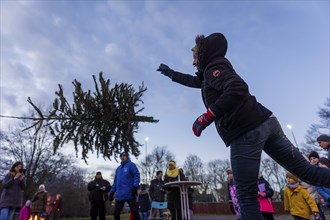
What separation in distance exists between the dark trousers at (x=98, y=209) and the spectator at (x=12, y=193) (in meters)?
2.90

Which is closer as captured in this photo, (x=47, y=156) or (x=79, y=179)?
(x=47, y=156)

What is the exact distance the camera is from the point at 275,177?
60125 millimetres

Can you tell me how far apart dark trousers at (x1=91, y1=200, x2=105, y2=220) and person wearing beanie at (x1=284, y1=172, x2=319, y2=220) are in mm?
5958

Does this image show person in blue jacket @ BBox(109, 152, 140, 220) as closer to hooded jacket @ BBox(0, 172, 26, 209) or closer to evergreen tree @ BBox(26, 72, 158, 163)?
evergreen tree @ BBox(26, 72, 158, 163)

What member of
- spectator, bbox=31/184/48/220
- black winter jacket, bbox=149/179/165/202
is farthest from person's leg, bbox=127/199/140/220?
spectator, bbox=31/184/48/220

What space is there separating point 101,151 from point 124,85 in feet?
6.54

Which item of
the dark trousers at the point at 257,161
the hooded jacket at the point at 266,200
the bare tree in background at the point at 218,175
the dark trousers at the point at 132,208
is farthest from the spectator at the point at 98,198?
the bare tree in background at the point at 218,175

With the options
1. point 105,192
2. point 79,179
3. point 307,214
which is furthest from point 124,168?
point 79,179

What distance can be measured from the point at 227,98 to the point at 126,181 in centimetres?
481

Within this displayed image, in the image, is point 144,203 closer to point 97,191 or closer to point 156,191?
point 156,191

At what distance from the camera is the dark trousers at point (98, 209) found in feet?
30.8

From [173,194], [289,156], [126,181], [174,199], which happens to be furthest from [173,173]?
[289,156]

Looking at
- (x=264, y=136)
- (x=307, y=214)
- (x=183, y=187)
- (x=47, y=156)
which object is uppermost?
(x=47, y=156)

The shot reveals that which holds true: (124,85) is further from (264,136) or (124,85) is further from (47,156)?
(47,156)
